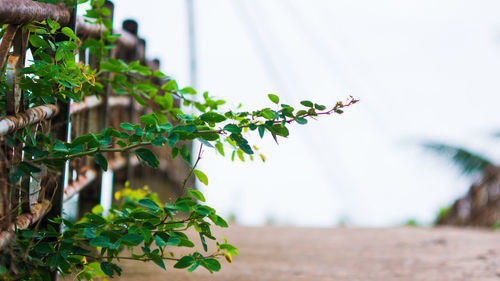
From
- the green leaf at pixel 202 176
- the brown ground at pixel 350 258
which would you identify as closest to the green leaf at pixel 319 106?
the green leaf at pixel 202 176

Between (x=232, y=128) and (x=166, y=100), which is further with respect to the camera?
(x=166, y=100)

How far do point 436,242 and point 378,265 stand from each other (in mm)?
889

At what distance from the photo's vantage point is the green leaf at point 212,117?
1.38 metres

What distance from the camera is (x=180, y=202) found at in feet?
4.55

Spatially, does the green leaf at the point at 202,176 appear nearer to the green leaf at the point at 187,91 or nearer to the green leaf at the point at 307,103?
the green leaf at the point at 307,103

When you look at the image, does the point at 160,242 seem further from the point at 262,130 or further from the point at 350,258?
the point at 350,258

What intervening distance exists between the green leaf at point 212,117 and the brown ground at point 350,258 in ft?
3.57

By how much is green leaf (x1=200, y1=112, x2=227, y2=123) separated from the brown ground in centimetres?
109

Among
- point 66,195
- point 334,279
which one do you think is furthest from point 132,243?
point 334,279

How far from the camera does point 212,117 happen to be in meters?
1.38

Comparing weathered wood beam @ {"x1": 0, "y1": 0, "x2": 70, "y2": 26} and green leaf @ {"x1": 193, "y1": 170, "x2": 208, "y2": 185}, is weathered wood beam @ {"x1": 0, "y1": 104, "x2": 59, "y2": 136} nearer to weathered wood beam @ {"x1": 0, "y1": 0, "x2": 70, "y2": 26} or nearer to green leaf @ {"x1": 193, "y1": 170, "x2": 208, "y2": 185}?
weathered wood beam @ {"x1": 0, "y1": 0, "x2": 70, "y2": 26}

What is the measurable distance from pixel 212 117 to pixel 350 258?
180 cm

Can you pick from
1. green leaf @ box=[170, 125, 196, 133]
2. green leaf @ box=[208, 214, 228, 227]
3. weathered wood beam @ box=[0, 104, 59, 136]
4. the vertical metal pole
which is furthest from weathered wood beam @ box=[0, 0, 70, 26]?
the vertical metal pole

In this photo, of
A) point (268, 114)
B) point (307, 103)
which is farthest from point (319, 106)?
point (268, 114)
